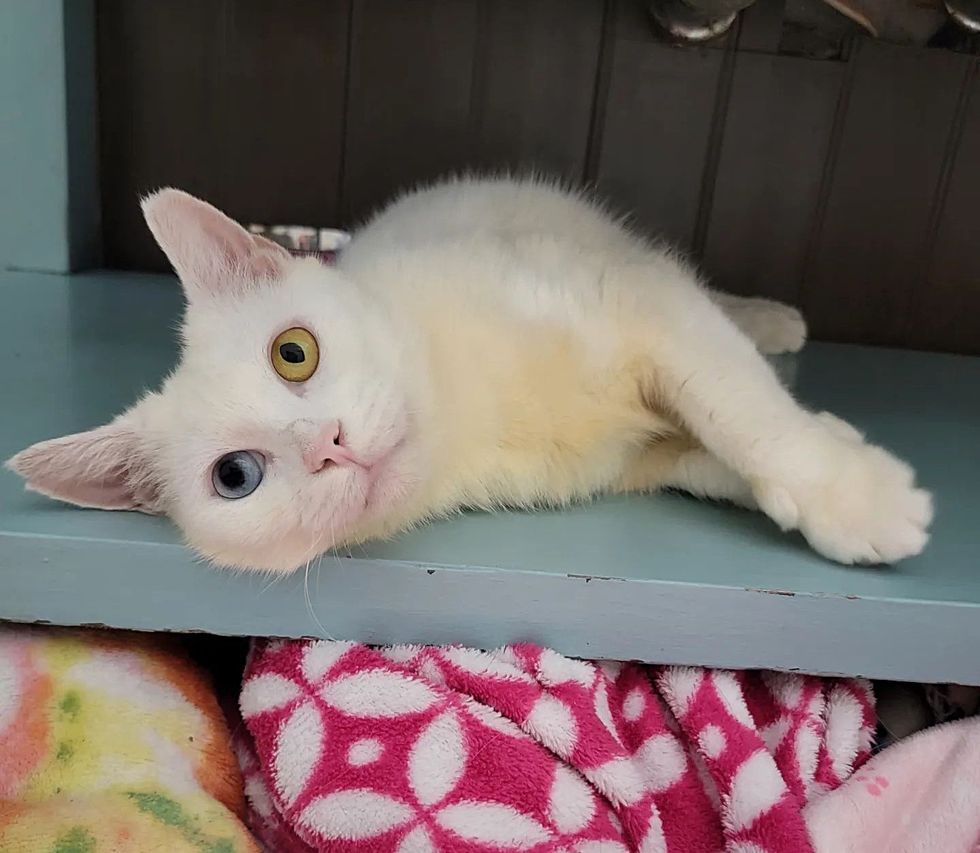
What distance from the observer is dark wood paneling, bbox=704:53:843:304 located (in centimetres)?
156

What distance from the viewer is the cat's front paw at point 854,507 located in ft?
2.57

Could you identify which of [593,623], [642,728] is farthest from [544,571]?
[642,728]

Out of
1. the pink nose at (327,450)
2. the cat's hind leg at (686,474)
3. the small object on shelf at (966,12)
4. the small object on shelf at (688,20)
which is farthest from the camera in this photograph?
the small object on shelf at (688,20)

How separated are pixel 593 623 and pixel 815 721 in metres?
0.24

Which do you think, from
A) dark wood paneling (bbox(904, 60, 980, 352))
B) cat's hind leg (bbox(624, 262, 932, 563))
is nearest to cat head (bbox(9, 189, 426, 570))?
cat's hind leg (bbox(624, 262, 932, 563))

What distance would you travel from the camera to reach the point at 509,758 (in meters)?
0.79

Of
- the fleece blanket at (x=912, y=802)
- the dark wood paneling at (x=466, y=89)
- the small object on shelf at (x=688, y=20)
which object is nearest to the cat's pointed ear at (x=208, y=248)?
the fleece blanket at (x=912, y=802)

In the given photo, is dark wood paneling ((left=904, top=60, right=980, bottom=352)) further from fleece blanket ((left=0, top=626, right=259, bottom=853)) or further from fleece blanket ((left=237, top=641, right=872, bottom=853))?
fleece blanket ((left=0, top=626, right=259, bottom=853))

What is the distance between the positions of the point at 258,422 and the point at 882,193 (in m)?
1.26

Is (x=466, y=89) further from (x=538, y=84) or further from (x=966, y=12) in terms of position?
(x=966, y=12)

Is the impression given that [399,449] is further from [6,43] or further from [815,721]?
[6,43]

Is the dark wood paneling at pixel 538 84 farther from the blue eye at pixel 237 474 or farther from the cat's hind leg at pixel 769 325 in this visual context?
the blue eye at pixel 237 474

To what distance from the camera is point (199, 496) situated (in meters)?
0.77

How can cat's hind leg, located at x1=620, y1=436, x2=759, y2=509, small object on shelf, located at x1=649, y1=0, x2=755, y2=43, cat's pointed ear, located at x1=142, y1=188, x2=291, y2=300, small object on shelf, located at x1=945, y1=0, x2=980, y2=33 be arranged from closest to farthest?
cat's pointed ear, located at x1=142, y1=188, x2=291, y2=300 → cat's hind leg, located at x1=620, y1=436, x2=759, y2=509 → small object on shelf, located at x1=945, y1=0, x2=980, y2=33 → small object on shelf, located at x1=649, y1=0, x2=755, y2=43
